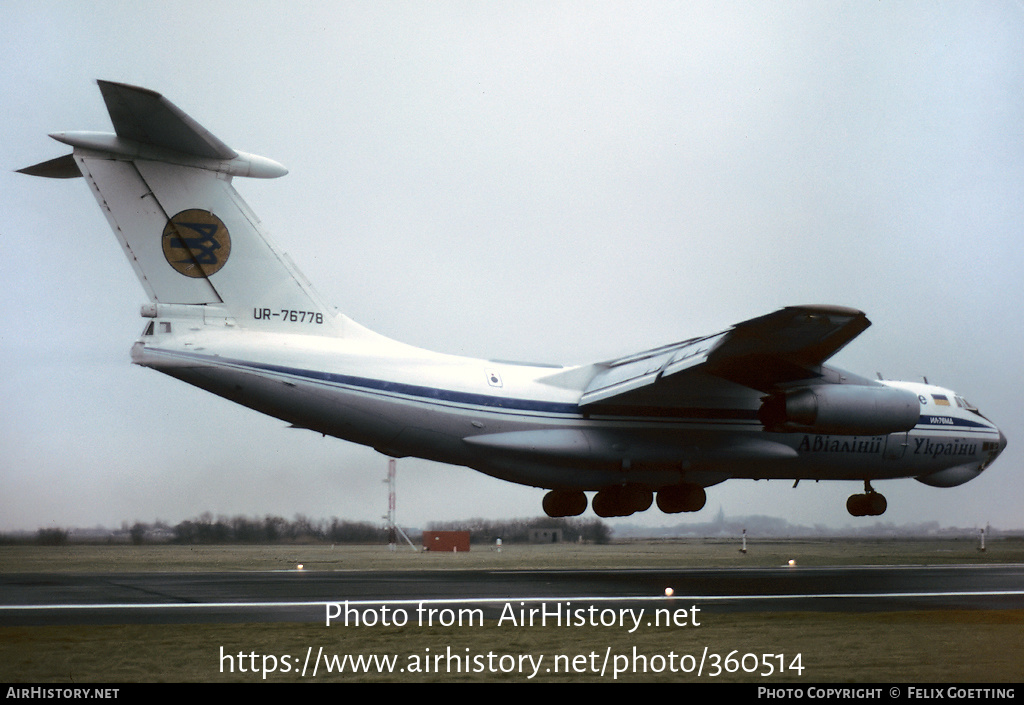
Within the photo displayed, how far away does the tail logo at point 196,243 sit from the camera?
12422mm

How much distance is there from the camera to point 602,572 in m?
15.8

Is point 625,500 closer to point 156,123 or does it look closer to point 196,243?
point 196,243

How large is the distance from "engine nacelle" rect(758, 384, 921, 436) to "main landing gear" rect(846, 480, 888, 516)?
132 inches

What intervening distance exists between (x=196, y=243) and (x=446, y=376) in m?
3.90

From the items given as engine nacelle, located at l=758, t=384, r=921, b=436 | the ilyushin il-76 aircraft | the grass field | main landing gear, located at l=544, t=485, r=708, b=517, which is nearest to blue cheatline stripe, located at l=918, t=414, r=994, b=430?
the ilyushin il-76 aircraft

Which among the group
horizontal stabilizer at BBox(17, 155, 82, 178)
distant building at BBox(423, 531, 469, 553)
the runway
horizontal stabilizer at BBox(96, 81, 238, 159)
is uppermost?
horizontal stabilizer at BBox(96, 81, 238, 159)

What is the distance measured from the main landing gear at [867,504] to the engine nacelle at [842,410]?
11.0ft

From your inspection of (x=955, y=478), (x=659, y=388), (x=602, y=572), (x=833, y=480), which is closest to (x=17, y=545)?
(x=602, y=572)

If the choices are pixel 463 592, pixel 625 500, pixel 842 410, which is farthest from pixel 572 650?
pixel 625 500

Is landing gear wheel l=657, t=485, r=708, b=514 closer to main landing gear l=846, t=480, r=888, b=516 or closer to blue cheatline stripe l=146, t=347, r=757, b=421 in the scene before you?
blue cheatline stripe l=146, t=347, r=757, b=421

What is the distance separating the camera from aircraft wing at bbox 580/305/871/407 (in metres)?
12.8

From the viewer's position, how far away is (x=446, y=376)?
14.0 meters
